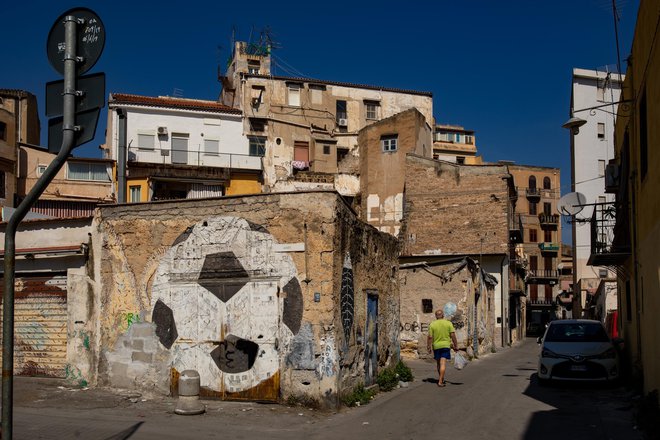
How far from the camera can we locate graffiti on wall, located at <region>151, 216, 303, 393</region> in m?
12.3

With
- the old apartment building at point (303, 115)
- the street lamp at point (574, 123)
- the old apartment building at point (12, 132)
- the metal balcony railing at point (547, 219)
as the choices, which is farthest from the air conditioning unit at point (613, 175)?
the metal balcony railing at point (547, 219)

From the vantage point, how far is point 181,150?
46406mm

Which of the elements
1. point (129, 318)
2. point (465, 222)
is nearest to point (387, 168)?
point (465, 222)

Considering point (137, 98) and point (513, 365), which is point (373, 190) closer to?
point (137, 98)

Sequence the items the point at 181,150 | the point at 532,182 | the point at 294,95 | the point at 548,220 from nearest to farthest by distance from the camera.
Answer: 1. the point at 181,150
2. the point at 294,95
3. the point at 548,220
4. the point at 532,182

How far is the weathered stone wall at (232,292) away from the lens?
1209 centimetres

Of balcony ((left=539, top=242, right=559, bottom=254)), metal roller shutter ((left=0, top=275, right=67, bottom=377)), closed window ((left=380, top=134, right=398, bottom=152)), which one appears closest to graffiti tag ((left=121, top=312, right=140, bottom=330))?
metal roller shutter ((left=0, top=275, right=67, bottom=377))

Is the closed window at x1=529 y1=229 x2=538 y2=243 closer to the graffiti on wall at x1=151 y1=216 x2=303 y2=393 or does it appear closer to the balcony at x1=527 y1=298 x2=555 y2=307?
the balcony at x1=527 y1=298 x2=555 y2=307

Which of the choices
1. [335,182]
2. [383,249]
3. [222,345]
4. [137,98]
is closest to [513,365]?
[383,249]

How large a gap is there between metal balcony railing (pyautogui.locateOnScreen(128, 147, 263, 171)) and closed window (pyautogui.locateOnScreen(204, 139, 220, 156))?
0.24 m

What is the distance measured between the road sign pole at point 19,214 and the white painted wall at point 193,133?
135 feet

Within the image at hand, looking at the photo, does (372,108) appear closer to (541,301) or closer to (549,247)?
(549,247)

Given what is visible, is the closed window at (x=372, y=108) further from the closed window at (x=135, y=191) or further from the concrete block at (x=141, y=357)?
the concrete block at (x=141, y=357)

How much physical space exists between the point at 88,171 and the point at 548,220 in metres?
52.7
